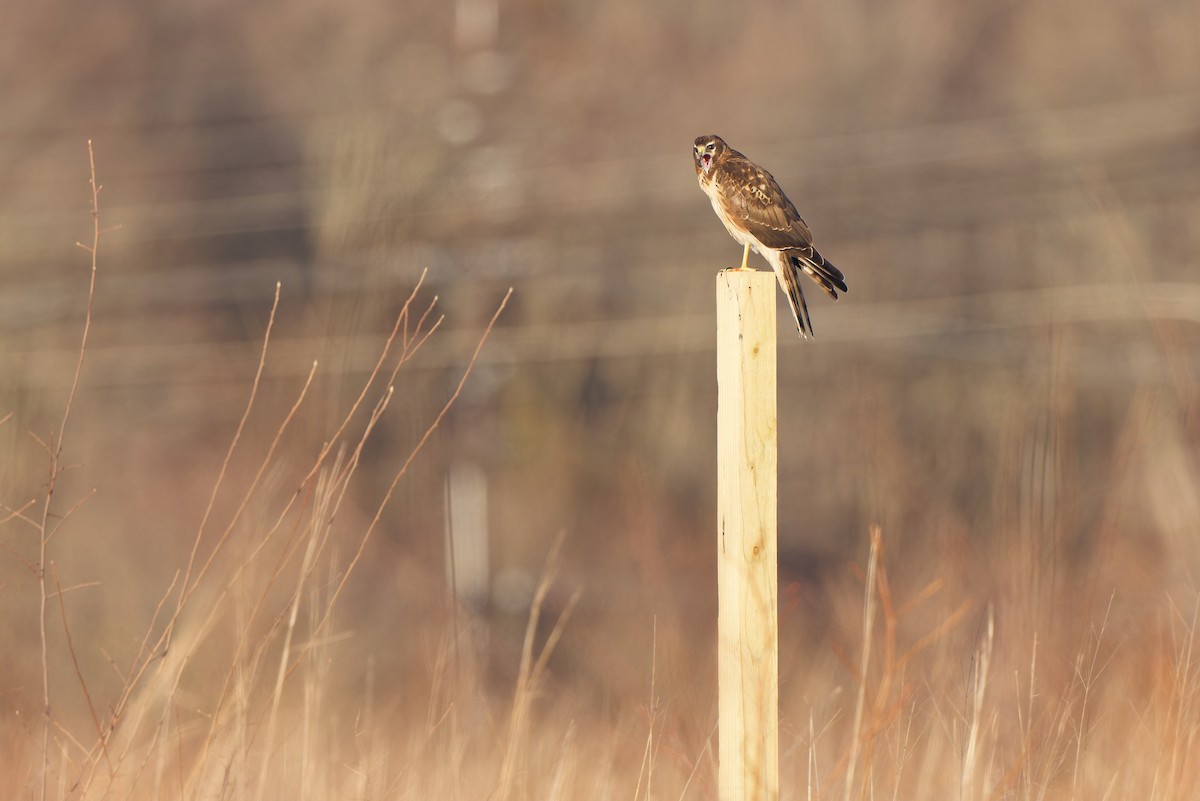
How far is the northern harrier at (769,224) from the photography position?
2.32 m

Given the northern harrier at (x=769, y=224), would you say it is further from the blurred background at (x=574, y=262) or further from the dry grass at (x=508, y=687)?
the blurred background at (x=574, y=262)

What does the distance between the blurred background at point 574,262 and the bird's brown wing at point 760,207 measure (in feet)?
11.6

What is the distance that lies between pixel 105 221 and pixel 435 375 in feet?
11.0

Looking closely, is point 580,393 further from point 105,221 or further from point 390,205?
point 390,205

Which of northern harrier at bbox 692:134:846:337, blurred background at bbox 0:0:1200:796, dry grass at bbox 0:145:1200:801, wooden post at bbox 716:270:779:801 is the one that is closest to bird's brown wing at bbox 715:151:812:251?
northern harrier at bbox 692:134:846:337

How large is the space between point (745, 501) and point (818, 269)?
866 mm

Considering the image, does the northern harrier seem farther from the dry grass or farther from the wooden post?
the wooden post

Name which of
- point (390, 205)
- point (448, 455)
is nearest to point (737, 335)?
point (390, 205)

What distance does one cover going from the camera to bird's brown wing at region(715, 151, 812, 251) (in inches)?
93.7

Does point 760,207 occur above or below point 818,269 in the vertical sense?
above

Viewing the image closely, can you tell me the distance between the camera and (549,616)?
313 inches

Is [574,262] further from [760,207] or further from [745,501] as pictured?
[745,501]

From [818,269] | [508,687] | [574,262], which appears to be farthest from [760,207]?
[574,262]

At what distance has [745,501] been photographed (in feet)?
5.09
